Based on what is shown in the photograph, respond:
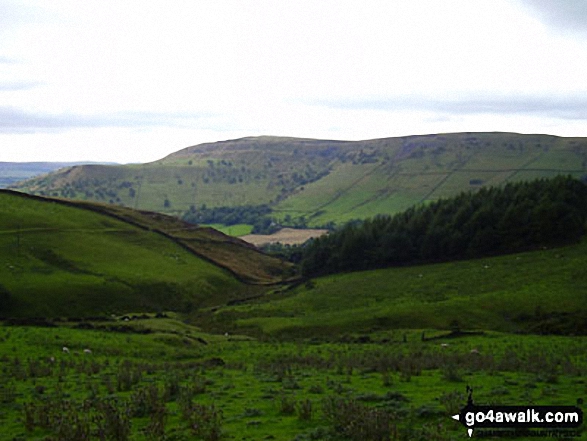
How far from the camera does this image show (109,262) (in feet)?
297

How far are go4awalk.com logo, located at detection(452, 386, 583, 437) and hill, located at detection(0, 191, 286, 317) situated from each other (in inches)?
2494

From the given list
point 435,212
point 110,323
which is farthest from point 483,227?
point 110,323

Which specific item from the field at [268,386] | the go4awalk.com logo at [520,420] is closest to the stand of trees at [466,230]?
the field at [268,386]

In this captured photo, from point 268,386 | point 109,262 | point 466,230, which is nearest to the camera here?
point 268,386

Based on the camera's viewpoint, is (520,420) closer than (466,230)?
Yes

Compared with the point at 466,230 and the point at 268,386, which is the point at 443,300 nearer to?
the point at 466,230

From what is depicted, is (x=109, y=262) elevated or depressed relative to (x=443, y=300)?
elevated

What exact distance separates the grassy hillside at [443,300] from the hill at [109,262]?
1247 centimetres

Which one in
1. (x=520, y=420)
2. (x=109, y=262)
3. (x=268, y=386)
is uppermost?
(x=520, y=420)

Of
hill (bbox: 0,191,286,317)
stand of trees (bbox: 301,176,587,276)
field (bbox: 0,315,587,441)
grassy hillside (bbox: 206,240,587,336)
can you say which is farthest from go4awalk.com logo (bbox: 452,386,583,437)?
stand of trees (bbox: 301,176,587,276)

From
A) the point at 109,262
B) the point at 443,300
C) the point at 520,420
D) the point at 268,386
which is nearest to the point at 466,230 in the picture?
the point at 443,300

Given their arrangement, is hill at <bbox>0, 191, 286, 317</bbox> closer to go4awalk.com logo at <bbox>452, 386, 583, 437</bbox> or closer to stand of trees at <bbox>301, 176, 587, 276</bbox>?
stand of trees at <bbox>301, 176, 587, 276</bbox>

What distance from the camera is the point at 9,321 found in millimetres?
58969

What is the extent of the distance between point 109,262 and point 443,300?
51.6 m
